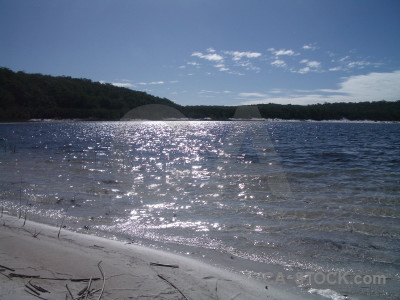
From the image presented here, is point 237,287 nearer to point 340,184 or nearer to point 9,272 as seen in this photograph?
point 9,272

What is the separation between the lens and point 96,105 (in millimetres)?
125812

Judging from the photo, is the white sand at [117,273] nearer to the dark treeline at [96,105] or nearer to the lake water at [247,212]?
the lake water at [247,212]

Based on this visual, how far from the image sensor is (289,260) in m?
5.29

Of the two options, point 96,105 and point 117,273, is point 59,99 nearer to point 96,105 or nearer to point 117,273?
point 96,105

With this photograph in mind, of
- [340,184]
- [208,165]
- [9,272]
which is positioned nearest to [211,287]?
[9,272]

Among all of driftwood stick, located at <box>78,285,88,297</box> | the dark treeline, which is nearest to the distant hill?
the dark treeline

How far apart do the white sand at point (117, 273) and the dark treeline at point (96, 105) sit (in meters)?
95.2

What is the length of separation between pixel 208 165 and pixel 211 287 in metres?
13.0

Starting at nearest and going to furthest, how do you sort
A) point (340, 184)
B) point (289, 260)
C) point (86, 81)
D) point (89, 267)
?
1. point (89, 267)
2. point (289, 260)
3. point (340, 184)
4. point (86, 81)

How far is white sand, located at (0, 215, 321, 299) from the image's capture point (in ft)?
12.1

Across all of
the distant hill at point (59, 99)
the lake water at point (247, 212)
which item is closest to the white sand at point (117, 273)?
the lake water at point (247, 212)

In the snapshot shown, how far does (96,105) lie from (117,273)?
425 feet

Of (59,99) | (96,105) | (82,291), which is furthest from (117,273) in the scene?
(96,105)

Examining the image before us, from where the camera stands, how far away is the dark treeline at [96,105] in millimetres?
100262
